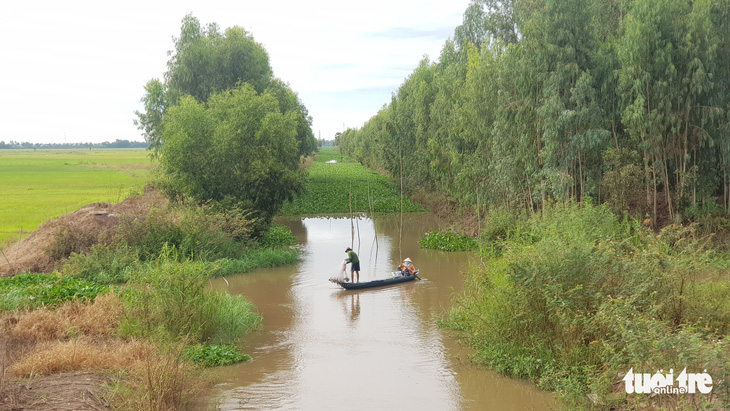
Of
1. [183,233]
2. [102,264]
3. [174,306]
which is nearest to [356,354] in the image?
[174,306]

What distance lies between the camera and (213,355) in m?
12.4

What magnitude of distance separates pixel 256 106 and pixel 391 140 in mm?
24295

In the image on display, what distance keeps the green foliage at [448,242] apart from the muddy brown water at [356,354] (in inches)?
142

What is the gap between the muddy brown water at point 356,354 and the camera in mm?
10570

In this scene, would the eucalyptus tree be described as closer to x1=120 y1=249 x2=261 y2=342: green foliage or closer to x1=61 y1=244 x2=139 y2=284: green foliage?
x1=120 y1=249 x2=261 y2=342: green foliage

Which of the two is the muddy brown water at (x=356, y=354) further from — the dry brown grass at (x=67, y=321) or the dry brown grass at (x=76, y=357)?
the dry brown grass at (x=67, y=321)

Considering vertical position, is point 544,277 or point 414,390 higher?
point 544,277

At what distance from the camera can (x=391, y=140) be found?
2007 inches

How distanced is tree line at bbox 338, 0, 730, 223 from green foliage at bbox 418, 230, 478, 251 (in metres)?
2.78

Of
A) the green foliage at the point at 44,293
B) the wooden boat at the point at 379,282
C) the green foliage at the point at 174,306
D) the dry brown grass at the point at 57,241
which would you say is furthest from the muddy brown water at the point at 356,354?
the dry brown grass at the point at 57,241

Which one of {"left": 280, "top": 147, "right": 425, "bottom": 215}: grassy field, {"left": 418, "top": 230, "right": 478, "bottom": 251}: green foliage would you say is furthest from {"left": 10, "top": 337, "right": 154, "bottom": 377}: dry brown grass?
{"left": 280, "top": 147, "right": 425, "bottom": 215}: grassy field

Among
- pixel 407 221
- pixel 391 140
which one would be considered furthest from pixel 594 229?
pixel 391 140

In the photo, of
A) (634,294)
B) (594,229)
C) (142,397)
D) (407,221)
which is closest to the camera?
(142,397)

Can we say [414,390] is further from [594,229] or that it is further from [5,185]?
[5,185]
